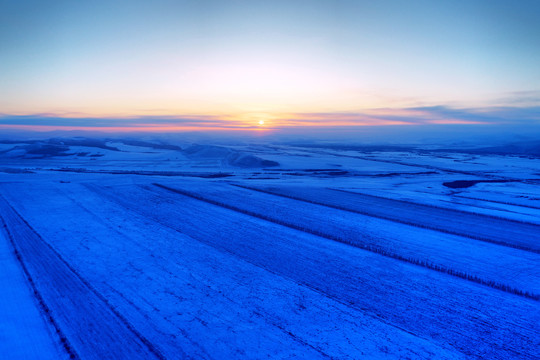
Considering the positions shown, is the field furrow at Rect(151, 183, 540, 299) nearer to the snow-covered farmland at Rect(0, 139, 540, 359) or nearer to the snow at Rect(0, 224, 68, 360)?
the snow-covered farmland at Rect(0, 139, 540, 359)

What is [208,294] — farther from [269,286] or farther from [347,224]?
[347,224]

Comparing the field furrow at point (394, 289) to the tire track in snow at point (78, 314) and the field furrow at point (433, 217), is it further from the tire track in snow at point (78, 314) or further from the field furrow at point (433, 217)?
the field furrow at point (433, 217)

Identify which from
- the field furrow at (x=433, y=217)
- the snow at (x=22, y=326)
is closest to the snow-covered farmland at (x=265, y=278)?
the snow at (x=22, y=326)

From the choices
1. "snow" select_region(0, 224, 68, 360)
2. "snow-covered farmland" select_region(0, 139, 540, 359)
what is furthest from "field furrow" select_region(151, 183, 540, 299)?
"snow" select_region(0, 224, 68, 360)

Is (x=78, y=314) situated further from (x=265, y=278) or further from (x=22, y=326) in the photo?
(x=265, y=278)

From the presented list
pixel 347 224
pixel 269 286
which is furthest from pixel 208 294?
pixel 347 224

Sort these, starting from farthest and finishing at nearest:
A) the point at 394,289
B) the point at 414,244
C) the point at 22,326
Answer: the point at 414,244 → the point at 394,289 → the point at 22,326

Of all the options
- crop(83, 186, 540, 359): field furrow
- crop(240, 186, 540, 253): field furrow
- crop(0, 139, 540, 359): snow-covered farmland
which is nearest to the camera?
crop(0, 139, 540, 359): snow-covered farmland

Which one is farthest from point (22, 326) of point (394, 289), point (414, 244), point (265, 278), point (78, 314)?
point (414, 244)
